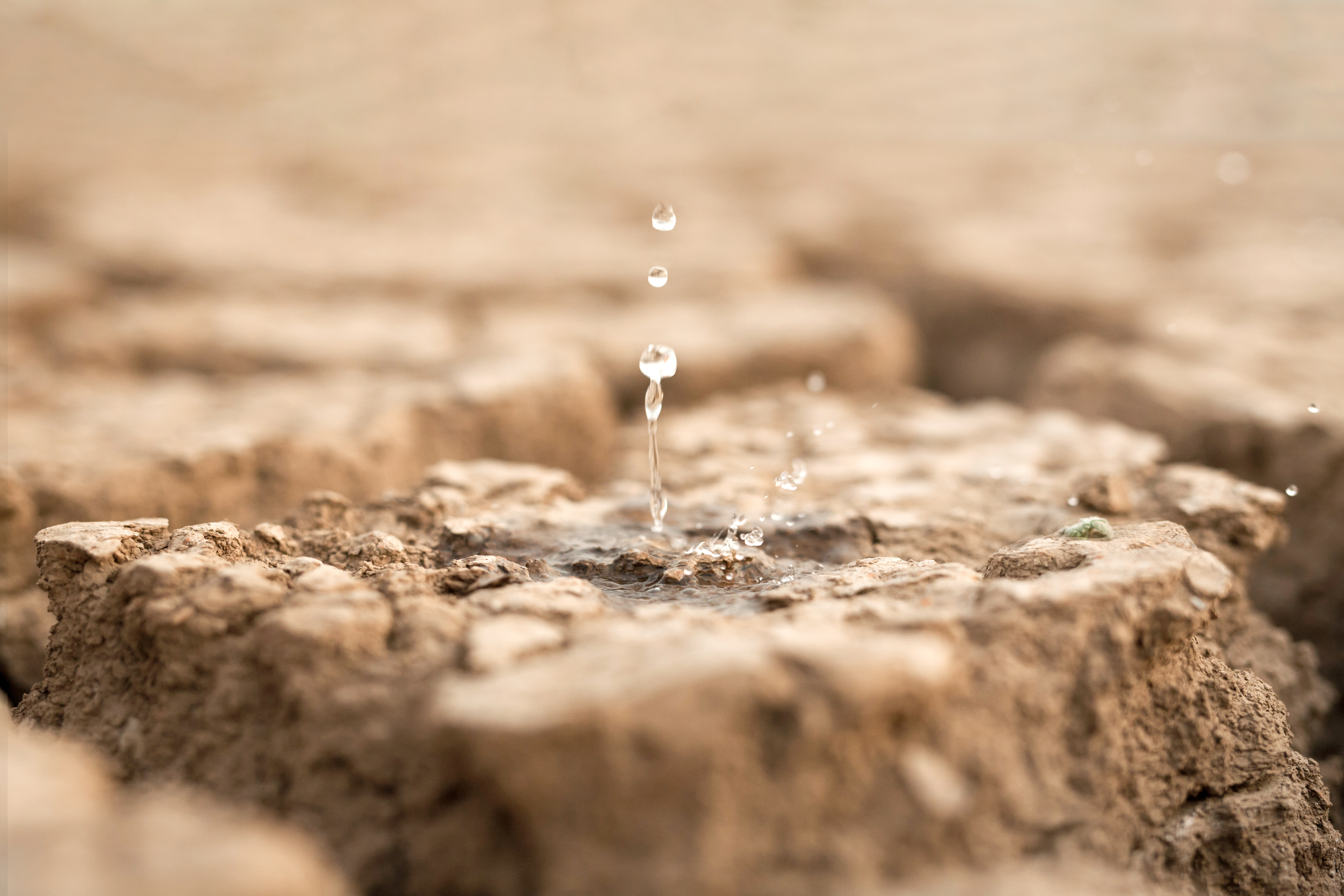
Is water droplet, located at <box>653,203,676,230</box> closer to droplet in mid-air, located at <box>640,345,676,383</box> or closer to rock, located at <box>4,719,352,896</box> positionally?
droplet in mid-air, located at <box>640,345,676,383</box>

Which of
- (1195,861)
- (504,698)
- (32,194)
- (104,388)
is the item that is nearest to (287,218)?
(32,194)

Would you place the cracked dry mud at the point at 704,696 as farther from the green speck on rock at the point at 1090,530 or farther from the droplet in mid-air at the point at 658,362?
the droplet in mid-air at the point at 658,362

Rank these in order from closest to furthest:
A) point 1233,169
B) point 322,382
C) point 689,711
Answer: point 689,711 < point 322,382 < point 1233,169

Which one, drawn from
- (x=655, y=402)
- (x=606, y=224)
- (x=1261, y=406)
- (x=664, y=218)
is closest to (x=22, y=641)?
(x=655, y=402)

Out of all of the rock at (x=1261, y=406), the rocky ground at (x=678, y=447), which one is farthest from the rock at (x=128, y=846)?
the rock at (x=1261, y=406)

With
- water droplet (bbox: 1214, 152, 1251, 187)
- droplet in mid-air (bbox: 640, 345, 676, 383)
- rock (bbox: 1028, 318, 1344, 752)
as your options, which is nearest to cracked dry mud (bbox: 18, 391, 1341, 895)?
droplet in mid-air (bbox: 640, 345, 676, 383)

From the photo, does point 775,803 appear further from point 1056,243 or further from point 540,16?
point 540,16

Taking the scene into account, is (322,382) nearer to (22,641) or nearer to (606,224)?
(22,641)

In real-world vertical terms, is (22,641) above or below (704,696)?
below
